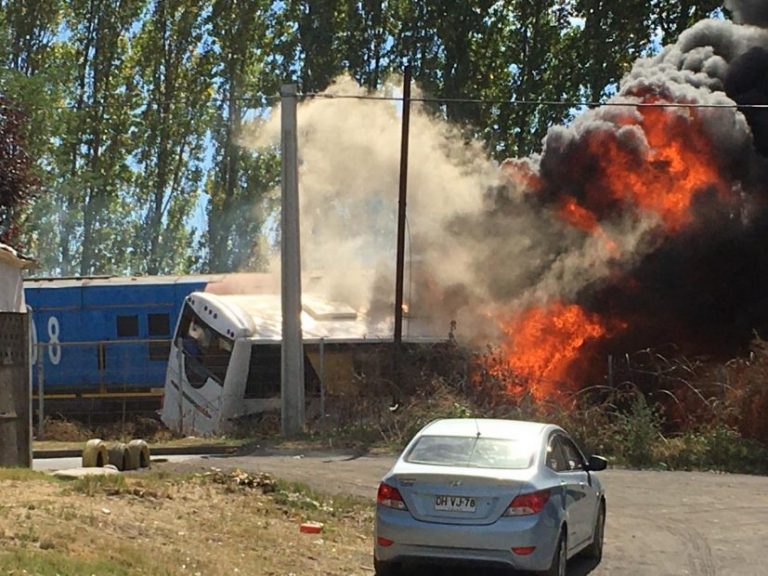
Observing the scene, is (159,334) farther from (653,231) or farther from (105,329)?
(653,231)

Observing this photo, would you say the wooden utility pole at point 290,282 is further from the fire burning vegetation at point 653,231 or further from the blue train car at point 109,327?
the blue train car at point 109,327

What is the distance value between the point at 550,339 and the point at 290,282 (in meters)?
6.86

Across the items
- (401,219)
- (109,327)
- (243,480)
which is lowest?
(109,327)

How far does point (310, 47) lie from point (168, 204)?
51.1ft

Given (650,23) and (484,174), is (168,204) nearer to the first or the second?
(650,23)

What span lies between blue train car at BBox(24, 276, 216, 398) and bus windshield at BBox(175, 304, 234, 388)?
90.9 inches

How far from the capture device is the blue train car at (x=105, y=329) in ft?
103

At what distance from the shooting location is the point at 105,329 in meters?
32.4

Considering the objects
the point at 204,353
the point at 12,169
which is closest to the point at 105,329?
the point at 204,353

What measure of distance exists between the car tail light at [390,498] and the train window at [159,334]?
20813 mm

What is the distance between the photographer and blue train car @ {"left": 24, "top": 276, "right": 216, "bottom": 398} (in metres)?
31.4

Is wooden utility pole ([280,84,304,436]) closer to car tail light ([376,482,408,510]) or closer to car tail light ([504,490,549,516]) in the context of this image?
car tail light ([376,482,408,510])

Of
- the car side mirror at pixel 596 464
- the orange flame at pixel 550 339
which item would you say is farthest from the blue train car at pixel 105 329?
the car side mirror at pixel 596 464

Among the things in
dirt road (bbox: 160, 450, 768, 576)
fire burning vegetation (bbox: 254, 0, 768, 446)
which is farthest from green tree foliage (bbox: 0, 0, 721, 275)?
dirt road (bbox: 160, 450, 768, 576)
